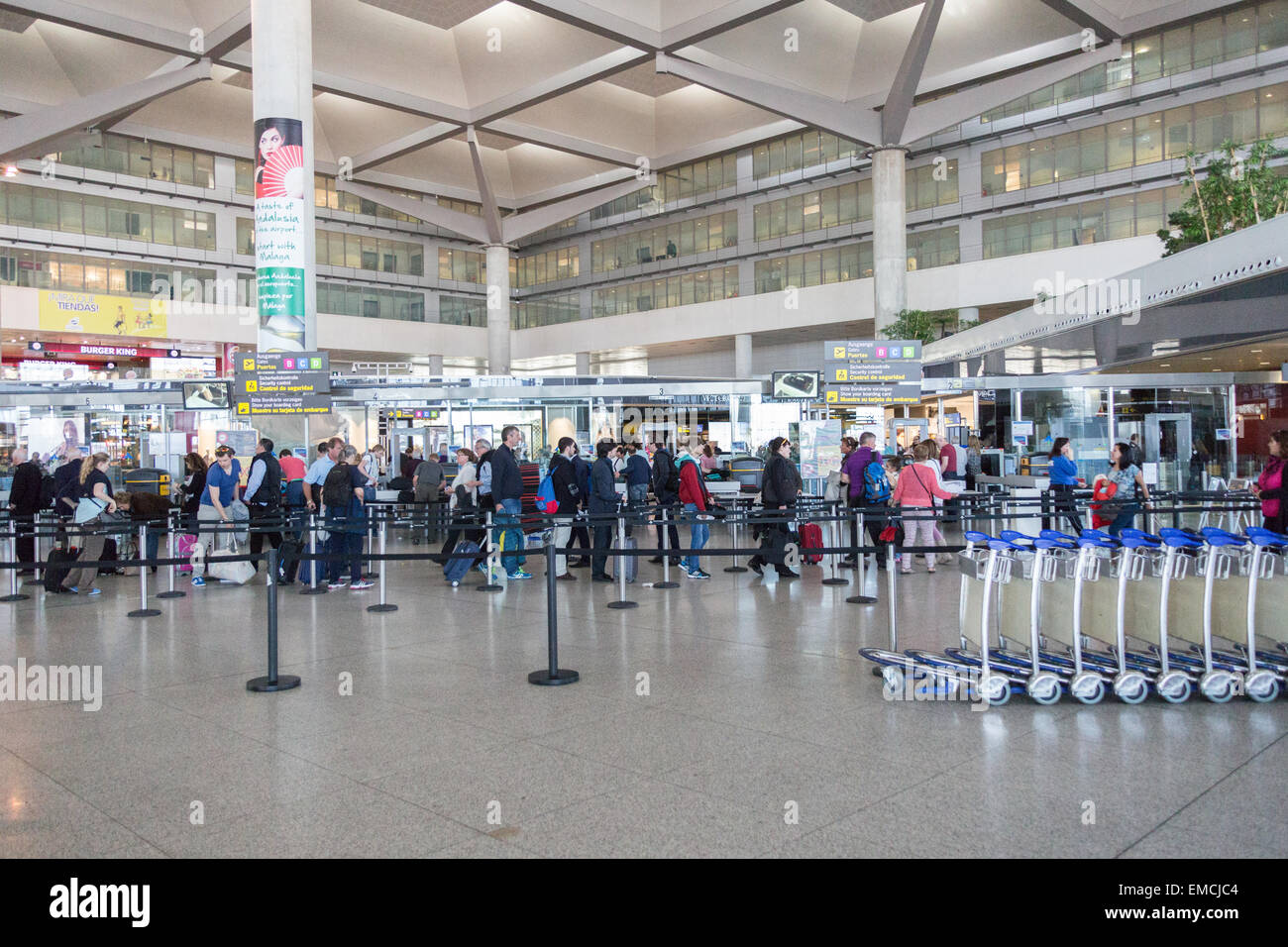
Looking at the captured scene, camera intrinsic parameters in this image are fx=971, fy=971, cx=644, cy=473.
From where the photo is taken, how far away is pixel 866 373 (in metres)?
→ 15.6

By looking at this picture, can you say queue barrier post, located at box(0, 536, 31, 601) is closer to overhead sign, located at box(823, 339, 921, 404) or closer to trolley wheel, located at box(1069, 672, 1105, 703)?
trolley wheel, located at box(1069, 672, 1105, 703)

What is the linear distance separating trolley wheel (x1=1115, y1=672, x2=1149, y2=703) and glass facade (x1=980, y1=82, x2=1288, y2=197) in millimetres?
34710

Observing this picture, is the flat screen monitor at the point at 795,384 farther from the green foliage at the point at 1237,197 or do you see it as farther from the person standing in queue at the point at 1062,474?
the person standing in queue at the point at 1062,474

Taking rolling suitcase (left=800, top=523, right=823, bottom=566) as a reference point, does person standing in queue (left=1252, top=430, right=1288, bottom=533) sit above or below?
above

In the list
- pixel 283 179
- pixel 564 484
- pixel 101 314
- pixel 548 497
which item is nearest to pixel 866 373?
pixel 564 484

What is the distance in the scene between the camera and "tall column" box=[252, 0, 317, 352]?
23.5 meters

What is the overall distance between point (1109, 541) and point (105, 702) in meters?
6.70

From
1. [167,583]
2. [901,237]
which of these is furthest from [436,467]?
[901,237]

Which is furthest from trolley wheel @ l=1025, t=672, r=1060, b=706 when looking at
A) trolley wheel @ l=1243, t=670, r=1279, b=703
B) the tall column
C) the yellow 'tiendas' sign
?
the yellow 'tiendas' sign

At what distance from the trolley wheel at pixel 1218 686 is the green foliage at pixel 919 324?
26910 millimetres

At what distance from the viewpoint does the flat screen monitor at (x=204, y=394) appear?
26.5 meters

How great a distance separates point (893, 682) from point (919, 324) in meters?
30.0
